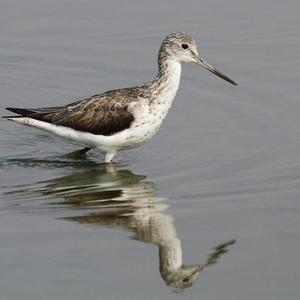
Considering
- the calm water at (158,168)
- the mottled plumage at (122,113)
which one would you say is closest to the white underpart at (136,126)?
the mottled plumage at (122,113)

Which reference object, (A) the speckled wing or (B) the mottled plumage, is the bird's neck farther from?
(A) the speckled wing

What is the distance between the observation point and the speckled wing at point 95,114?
528 inches

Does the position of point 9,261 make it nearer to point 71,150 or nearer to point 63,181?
point 63,181

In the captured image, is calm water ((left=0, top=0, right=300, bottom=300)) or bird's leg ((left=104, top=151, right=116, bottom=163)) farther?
bird's leg ((left=104, top=151, right=116, bottom=163))

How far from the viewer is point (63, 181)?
42.3 feet

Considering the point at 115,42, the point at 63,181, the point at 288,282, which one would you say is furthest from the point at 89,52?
the point at 288,282

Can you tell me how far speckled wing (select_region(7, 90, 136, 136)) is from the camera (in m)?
13.4

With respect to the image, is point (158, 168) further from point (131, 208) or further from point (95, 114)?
Result: point (131, 208)

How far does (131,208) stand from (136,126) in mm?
1773

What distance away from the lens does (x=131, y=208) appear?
11.8m

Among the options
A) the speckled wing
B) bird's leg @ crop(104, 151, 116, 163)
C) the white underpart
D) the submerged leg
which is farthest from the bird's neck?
the submerged leg

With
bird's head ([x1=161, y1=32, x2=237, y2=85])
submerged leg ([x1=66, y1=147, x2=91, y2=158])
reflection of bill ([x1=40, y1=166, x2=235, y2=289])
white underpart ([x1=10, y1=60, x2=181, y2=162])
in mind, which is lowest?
reflection of bill ([x1=40, y1=166, x2=235, y2=289])

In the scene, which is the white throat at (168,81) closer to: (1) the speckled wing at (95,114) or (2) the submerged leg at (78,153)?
(1) the speckled wing at (95,114)

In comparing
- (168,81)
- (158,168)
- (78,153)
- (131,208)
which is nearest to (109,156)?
(78,153)
